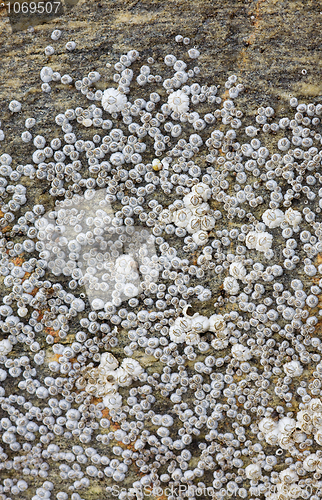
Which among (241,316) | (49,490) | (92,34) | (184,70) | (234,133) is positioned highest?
(92,34)

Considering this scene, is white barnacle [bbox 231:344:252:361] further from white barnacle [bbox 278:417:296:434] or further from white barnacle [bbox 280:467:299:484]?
white barnacle [bbox 280:467:299:484]

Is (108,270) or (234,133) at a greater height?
(234,133)

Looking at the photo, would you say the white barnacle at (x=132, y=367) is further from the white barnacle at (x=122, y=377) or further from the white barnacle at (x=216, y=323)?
the white barnacle at (x=216, y=323)

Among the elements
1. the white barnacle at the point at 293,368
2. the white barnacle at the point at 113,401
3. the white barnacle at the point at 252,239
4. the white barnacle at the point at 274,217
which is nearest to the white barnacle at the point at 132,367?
the white barnacle at the point at 113,401

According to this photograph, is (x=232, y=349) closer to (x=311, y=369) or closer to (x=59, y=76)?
(x=311, y=369)

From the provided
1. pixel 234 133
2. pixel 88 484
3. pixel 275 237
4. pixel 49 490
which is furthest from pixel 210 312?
pixel 49 490

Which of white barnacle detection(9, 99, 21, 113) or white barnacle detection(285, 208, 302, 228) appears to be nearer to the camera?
white barnacle detection(285, 208, 302, 228)

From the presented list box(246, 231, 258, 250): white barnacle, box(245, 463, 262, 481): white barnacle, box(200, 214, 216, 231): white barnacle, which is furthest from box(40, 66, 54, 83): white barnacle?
box(245, 463, 262, 481): white barnacle
